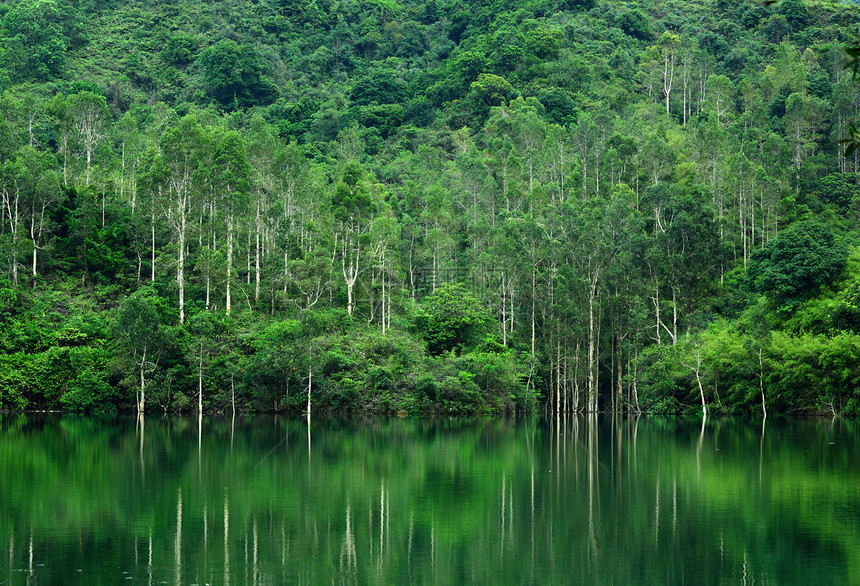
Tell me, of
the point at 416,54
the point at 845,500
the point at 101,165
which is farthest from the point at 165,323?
the point at 416,54

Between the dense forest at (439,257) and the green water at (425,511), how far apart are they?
15989 millimetres

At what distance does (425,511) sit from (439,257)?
5212cm

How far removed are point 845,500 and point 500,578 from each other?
11001 millimetres

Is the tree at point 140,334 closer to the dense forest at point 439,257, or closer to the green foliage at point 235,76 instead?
the dense forest at point 439,257

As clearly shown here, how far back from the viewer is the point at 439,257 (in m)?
73.8

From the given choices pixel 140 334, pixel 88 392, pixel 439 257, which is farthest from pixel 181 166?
pixel 439 257

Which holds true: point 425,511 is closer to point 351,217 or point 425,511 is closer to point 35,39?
point 351,217

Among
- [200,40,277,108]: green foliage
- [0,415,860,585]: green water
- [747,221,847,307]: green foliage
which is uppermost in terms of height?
[200,40,277,108]: green foliage

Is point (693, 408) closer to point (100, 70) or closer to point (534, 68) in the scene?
point (534, 68)

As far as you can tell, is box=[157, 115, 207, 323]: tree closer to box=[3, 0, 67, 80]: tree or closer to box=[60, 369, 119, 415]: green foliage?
box=[60, 369, 119, 415]: green foliage

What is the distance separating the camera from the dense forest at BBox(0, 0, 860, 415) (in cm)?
5503

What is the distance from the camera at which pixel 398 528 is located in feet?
66.4

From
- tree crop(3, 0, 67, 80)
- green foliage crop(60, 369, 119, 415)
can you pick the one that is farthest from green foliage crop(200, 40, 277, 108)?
green foliage crop(60, 369, 119, 415)

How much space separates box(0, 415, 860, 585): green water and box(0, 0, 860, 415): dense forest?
16.0 meters
